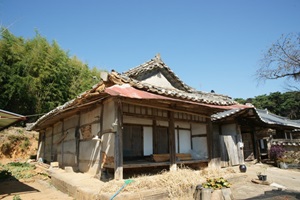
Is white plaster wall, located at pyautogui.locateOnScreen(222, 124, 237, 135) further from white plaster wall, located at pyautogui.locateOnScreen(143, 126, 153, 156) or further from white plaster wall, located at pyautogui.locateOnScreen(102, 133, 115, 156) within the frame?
white plaster wall, located at pyautogui.locateOnScreen(102, 133, 115, 156)

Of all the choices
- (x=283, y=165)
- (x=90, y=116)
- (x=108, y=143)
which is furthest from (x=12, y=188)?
(x=283, y=165)

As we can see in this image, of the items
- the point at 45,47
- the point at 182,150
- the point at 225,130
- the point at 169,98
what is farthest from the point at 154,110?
the point at 45,47

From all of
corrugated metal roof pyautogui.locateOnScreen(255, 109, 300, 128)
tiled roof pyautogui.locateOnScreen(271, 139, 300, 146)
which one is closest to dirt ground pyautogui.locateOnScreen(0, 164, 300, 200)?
tiled roof pyautogui.locateOnScreen(271, 139, 300, 146)

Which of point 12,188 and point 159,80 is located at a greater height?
point 159,80

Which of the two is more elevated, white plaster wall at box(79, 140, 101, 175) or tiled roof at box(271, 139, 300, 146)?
tiled roof at box(271, 139, 300, 146)

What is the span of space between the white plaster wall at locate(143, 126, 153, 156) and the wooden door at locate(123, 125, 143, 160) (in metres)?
0.20

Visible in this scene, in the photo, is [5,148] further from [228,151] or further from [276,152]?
[276,152]

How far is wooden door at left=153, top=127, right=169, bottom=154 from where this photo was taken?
9.02 metres

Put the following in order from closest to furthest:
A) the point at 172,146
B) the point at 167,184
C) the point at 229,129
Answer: the point at 167,184
the point at 172,146
the point at 229,129

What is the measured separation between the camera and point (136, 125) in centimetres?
862

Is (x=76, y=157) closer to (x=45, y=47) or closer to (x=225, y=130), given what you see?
(x=225, y=130)

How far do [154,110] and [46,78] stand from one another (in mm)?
15029

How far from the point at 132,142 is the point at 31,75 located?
15501mm

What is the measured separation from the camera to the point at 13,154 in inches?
691
